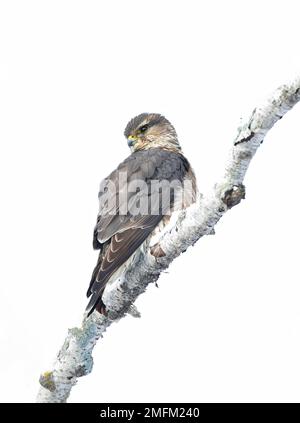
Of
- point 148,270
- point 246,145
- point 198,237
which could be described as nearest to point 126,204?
point 148,270

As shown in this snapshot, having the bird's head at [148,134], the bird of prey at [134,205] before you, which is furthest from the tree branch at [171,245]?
the bird's head at [148,134]

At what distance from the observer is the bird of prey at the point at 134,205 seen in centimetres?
467

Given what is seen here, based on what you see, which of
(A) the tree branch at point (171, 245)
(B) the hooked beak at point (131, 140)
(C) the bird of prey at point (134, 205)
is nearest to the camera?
(A) the tree branch at point (171, 245)

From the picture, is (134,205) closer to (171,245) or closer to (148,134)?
(171,245)

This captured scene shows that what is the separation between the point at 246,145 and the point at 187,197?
224 centimetres

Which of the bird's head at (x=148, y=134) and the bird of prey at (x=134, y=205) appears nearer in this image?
the bird of prey at (x=134, y=205)

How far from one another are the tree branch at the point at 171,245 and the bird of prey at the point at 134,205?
0.36ft

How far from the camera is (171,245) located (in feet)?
13.0

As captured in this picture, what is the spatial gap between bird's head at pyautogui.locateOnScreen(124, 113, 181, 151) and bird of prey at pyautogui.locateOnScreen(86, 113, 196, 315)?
0.53m

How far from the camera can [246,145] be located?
132 inches

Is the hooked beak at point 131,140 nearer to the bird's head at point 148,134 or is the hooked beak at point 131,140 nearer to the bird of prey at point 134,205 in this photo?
the bird's head at point 148,134

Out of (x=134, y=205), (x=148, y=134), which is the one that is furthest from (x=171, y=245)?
(x=148, y=134)

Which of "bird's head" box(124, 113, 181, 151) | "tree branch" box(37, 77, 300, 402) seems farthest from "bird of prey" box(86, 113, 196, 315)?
"bird's head" box(124, 113, 181, 151)
